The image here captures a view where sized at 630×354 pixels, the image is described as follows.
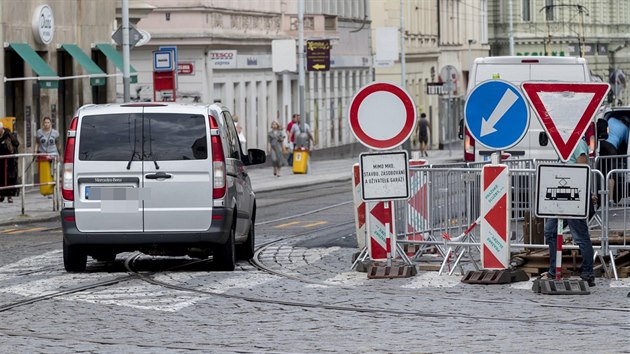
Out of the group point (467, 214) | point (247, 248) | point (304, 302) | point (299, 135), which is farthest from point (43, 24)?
point (304, 302)

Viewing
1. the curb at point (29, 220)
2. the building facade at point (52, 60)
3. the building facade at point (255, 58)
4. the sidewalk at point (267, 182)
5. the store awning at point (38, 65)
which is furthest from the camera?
the building facade at point (255, 58)

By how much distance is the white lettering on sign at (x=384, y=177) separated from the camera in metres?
18.7

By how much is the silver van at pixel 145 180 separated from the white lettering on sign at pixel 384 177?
143 cm

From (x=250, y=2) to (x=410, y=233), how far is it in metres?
43.7

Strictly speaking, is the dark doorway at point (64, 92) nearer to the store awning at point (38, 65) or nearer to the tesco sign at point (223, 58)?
the store awning at point (38, 65)

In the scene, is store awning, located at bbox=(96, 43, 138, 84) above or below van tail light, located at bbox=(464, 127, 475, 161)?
above

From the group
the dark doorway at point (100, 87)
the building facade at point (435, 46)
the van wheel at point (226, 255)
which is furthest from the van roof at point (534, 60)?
the building facade at point (435, 46)

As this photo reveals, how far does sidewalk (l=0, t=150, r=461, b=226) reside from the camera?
3191 centimetres

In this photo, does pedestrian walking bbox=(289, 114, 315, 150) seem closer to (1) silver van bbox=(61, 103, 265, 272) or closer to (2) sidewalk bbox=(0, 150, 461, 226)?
(2) sidewalk bbox=(0, 150, 461, 226)

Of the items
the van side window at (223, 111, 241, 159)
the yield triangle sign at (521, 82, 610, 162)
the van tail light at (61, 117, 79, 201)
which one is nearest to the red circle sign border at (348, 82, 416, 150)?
the van side window at (223, 111, 241, 159)

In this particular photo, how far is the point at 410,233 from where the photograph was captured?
19906 millimetres

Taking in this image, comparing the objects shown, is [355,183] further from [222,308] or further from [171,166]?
[222,308]

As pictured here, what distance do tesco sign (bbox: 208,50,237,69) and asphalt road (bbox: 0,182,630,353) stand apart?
108 feet

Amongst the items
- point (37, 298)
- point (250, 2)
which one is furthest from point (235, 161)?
point (250, 2)
